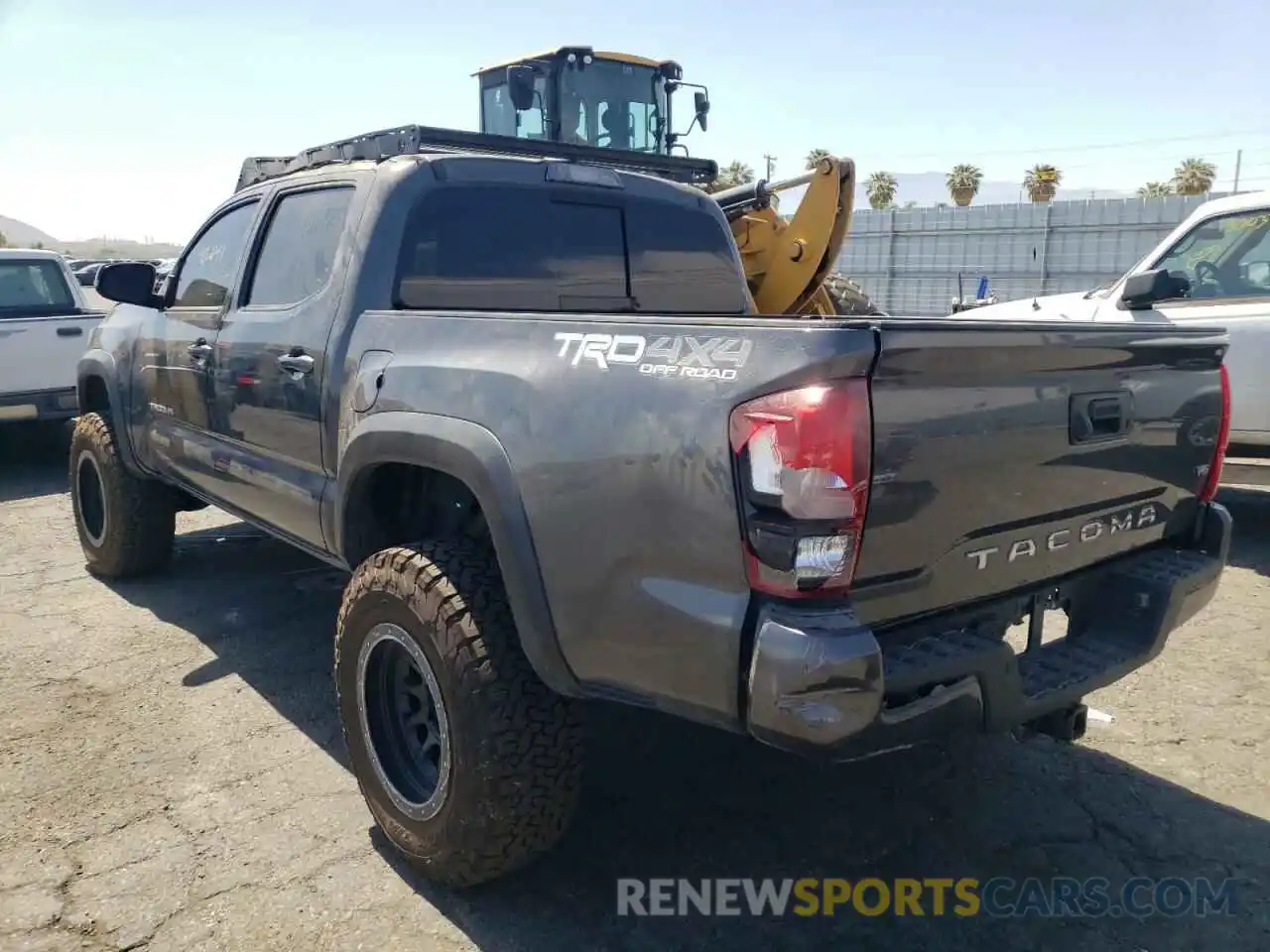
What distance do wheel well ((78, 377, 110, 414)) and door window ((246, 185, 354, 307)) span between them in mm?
1930

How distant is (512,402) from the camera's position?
100 inches

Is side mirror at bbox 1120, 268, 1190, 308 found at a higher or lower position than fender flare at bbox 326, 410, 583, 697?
higher

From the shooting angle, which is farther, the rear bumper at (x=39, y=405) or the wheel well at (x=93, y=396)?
the rear bumper at (x=39, y=405)

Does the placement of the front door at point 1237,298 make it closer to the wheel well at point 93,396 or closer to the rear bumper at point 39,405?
the wheel well at point 93,396

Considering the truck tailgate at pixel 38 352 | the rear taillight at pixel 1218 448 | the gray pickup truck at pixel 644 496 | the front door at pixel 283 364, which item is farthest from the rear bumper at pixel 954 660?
the truck tailgate at pixel 38 352

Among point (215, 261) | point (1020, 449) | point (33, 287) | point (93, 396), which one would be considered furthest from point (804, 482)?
point (33, 287)

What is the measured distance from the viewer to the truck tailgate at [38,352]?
847 cm

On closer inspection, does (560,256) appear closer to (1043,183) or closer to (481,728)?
(481,728)

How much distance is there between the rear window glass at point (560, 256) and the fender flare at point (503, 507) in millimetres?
759

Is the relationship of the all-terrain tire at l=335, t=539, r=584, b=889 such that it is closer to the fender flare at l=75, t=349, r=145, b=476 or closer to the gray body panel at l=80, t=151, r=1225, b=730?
the gray body panel at l=80, t=151, r=1225, b=730

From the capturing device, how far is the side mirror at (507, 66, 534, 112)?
33.0 ft

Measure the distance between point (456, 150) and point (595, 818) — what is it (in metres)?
2.65

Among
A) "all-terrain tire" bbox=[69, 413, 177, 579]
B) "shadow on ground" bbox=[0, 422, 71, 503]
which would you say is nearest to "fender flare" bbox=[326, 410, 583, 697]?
"all-terrain tire" bbox=[69, 413, 177, 579]

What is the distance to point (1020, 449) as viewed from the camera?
2387 millimetres
